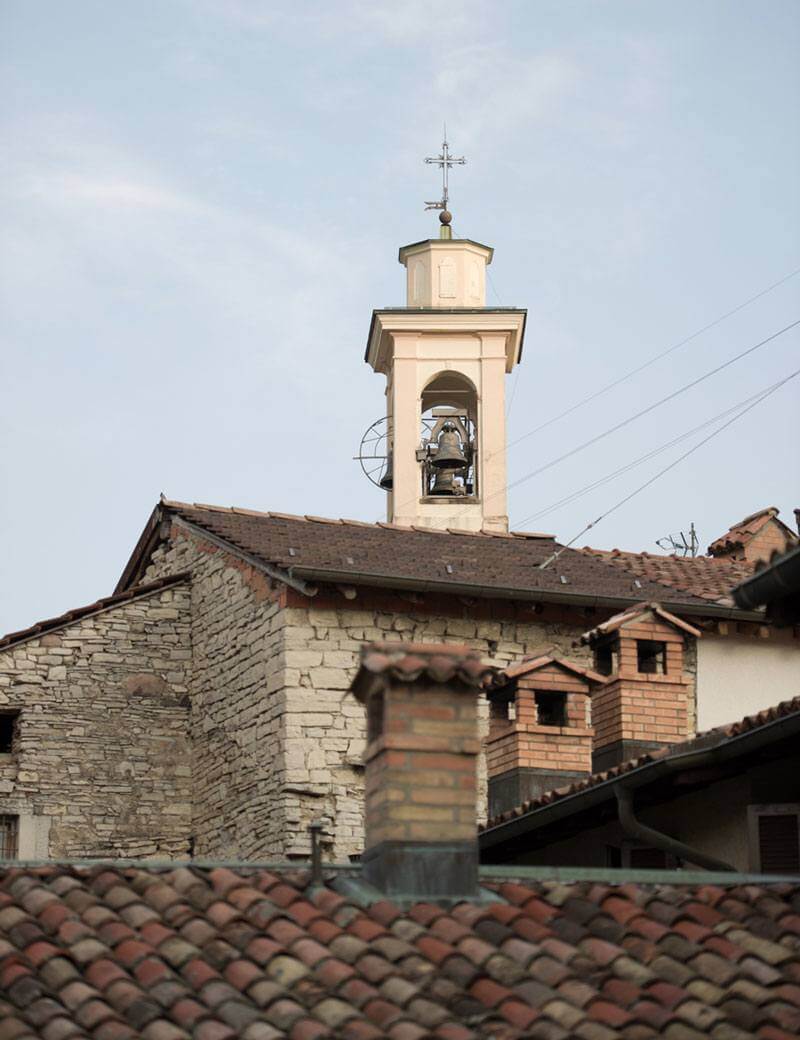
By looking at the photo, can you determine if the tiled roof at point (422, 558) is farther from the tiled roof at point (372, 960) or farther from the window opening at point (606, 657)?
the tiled roof at point (372, 960)

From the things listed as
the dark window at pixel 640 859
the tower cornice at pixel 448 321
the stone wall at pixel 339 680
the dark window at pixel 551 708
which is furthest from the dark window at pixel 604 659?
the tower cornice at pixel 448 321

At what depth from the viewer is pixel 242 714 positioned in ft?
65.3

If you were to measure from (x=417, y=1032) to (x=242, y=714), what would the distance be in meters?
12.1

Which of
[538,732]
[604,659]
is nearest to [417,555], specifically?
[604,659]

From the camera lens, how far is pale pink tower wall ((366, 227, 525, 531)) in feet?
86.1

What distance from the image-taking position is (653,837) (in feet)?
44.3

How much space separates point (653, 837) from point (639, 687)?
386 centimetres

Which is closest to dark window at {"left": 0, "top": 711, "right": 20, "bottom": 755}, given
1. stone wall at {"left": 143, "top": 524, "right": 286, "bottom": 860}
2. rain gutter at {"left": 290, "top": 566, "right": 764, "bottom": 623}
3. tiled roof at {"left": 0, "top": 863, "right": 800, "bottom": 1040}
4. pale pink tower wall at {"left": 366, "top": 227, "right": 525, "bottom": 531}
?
stone wall at {"left": 143, "top": 524, "right": 286, "bottom": 860}

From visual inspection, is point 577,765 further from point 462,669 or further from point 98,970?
point 98,970

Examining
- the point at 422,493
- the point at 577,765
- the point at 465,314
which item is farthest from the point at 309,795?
the point at 465,314

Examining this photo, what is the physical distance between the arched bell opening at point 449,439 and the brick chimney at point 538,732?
853cm

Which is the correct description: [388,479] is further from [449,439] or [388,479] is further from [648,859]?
[648,859]

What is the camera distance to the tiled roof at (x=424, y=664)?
935cm

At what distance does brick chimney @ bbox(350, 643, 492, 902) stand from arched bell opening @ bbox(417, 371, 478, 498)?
653 inches
